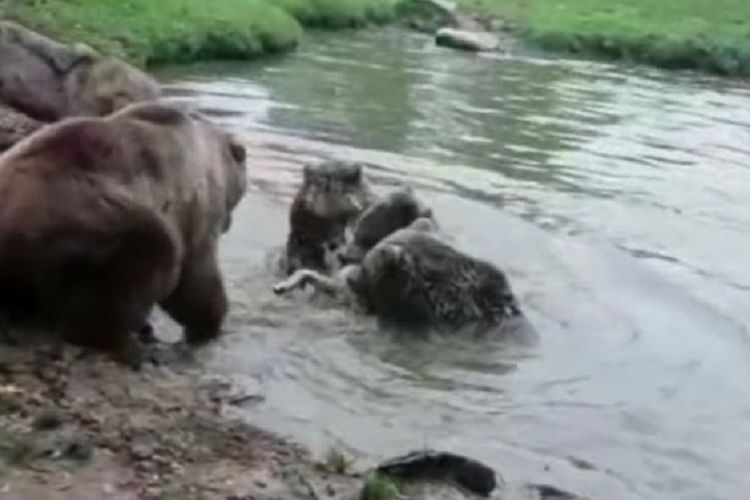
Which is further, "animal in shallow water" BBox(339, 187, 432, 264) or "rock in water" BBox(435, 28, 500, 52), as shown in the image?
"rock in water" BBox(435, 28, 500, 52)

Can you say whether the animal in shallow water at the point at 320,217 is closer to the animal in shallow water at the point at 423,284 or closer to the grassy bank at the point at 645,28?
the animal in shallow water at the point at 423,284

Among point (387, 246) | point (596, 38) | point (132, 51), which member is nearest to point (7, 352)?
point (387, 246)

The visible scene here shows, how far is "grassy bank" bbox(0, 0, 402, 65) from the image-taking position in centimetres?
1983

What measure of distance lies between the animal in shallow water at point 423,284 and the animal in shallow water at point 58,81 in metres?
4.40

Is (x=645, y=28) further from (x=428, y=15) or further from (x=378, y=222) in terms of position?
(x=378, y=222)

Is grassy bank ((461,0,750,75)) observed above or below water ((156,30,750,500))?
below

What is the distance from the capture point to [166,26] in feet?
71.7

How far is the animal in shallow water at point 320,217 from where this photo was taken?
1087 centimetres

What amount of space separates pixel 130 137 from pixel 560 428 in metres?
2.62

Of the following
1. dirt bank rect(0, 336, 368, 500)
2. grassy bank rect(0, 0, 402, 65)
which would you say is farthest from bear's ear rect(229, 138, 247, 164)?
grassy bank rect(0, 0, 402, 65)

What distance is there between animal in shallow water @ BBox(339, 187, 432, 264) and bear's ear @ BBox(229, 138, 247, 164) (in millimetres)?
2238

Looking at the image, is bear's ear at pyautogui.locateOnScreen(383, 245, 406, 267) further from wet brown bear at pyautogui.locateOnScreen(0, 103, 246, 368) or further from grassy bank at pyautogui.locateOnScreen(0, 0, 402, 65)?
grassy bank at pyautogui.locateOnScreen(0, 0, 402, 65)

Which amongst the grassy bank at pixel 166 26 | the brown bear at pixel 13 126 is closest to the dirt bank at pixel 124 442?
the brown bear at pixel 13 126

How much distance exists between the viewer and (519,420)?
27.8 ft
